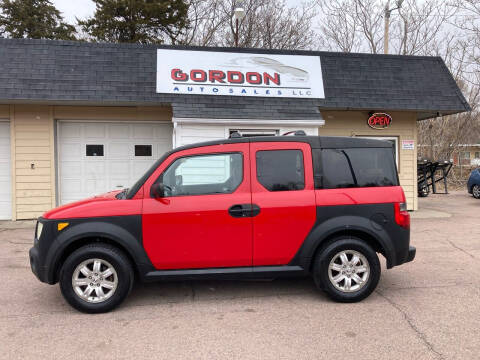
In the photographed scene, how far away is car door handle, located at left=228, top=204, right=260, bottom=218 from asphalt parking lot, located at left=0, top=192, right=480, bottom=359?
3.38 ft

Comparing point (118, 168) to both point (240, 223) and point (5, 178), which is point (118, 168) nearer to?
point (5, 178)

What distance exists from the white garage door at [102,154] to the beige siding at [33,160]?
312 millimetres

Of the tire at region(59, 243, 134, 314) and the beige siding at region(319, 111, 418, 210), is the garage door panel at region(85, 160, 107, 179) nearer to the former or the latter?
the beige siding at region(319, 111, 418, 210)

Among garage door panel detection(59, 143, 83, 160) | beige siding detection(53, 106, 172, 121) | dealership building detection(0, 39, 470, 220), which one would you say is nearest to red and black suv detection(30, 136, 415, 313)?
dealership building detection(0, 39, 470, 220)

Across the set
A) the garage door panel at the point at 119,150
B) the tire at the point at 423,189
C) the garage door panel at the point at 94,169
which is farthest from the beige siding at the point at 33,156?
the tire at the point at 423,189

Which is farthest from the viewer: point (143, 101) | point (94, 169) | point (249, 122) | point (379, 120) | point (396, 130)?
point (396, 130)

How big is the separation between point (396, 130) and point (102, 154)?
849 centimetres

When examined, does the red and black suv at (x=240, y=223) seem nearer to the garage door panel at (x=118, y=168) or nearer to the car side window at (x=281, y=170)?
the car side window at (x=281, y=170)

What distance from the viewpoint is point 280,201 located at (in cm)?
433

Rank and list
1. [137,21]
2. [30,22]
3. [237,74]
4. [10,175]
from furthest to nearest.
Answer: [30,22], [137,21], [237,74], [10,175]

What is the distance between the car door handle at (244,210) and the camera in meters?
4.25

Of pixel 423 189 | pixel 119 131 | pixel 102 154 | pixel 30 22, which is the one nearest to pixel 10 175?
pixel 102 154

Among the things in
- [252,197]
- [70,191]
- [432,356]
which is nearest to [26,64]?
[70,191]

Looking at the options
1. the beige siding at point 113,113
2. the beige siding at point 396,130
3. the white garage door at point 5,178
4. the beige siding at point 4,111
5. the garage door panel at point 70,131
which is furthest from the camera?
the beige siding at point 396,130
